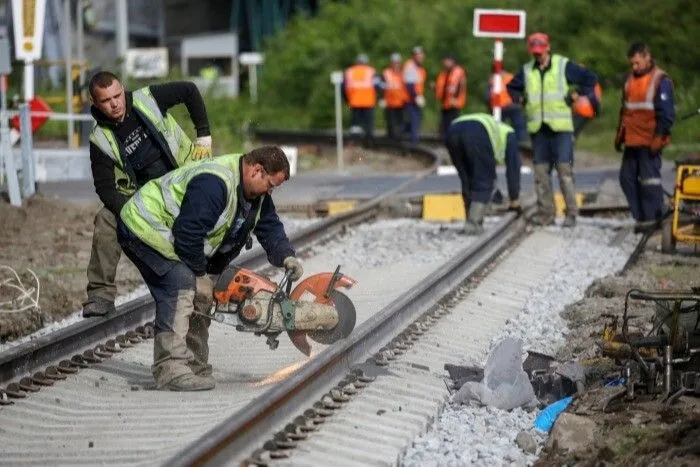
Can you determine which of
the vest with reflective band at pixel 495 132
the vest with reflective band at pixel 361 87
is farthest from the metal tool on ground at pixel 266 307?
the vest with reflective band at pixel 361 87

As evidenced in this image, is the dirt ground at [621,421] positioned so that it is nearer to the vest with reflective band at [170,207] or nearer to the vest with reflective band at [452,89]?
the vest with reflective band at [170,207]

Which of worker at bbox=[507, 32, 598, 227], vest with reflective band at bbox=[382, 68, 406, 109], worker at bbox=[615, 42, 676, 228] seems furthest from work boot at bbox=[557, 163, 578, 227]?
vest with reflective band at bbox=[382, 68, 406, 109]

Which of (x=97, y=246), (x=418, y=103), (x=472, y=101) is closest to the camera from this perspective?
(x=97, y=246)

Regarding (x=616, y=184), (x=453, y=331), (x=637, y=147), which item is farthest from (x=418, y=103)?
(x=453, y=331)

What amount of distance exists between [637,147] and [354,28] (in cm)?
3153

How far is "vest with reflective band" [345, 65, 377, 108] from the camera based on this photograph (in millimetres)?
35250

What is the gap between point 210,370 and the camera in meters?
9.38

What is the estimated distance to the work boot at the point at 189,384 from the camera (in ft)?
29.0

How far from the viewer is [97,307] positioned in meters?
10.8

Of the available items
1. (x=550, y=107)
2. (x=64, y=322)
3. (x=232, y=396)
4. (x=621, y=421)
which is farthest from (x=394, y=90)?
(x=621, y=421)

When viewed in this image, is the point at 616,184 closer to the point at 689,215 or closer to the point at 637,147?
the point at 637,147

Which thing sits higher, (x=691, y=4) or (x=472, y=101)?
(x=691, y=4)

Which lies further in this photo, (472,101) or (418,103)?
(472,101)

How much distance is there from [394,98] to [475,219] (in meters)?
19.6
